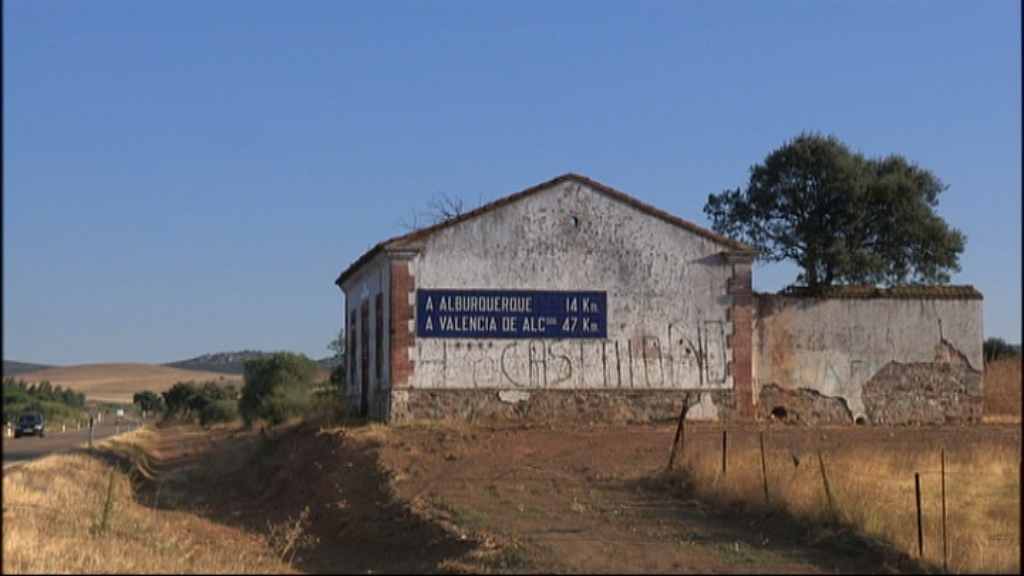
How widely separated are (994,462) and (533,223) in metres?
11.7

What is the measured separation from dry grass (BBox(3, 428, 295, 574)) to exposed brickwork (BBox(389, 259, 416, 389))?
19.5 ft

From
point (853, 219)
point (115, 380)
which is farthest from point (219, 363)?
point (853, 219)

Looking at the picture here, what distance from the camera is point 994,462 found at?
72.3ft

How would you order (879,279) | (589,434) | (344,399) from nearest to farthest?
1. (589,434)
2. (879,279)
3. (344,399)

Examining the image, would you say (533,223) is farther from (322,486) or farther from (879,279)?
(879,279)

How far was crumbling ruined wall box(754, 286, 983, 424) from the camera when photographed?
102 feet

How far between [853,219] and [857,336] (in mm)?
4881

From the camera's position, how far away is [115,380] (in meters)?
116

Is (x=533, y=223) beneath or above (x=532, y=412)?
above

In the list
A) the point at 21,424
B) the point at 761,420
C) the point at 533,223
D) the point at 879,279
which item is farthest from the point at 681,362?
the point at 21,424

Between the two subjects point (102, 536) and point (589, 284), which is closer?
point (102, 536)

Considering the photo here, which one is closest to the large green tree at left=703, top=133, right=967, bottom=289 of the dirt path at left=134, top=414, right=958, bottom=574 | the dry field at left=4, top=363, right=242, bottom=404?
the dirt path at left=134, top=414, right=958, bottom=574

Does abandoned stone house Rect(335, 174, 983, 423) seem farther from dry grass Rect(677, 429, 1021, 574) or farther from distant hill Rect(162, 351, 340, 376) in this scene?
distant hill Rect(162, 351, 340, 376)

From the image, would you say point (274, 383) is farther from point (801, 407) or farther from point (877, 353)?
point (877, 353)
